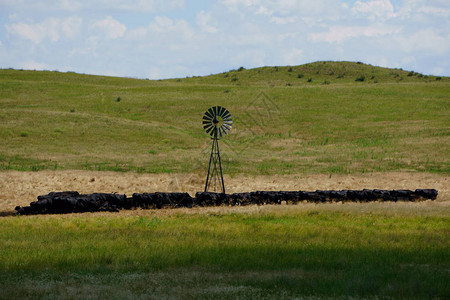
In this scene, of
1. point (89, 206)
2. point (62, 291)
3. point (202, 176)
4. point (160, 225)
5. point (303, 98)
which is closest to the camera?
point (62, 291)

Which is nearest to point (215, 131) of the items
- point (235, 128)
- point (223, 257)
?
point (223, 257)

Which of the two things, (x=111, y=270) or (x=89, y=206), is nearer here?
(x=111, y=270)

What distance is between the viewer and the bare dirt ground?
29.3m

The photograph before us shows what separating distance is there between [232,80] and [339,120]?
127 ft

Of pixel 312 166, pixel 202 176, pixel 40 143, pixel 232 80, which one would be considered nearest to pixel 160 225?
pixel 202 176

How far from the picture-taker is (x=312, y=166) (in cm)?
3762

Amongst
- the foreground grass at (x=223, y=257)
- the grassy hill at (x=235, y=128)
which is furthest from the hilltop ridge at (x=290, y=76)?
the foreground grass at (x=223, y=257)

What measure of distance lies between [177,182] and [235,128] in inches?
806

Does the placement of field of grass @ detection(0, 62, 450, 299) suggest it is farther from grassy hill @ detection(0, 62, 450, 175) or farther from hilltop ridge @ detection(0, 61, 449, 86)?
hilltop ridge @ detection(0, 61, 449, 86)

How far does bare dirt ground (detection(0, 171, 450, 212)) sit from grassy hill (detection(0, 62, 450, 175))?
198cm

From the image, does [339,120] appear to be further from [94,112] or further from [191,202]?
[191,202]

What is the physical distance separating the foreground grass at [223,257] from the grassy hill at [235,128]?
1685cm

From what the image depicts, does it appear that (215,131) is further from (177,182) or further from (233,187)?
(177,182)

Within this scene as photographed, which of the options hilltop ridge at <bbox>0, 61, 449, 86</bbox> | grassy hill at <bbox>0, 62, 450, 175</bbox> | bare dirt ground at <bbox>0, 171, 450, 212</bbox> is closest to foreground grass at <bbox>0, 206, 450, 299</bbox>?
bare dirt ground at <bbox>0, 171, 450, 212</bbox>
